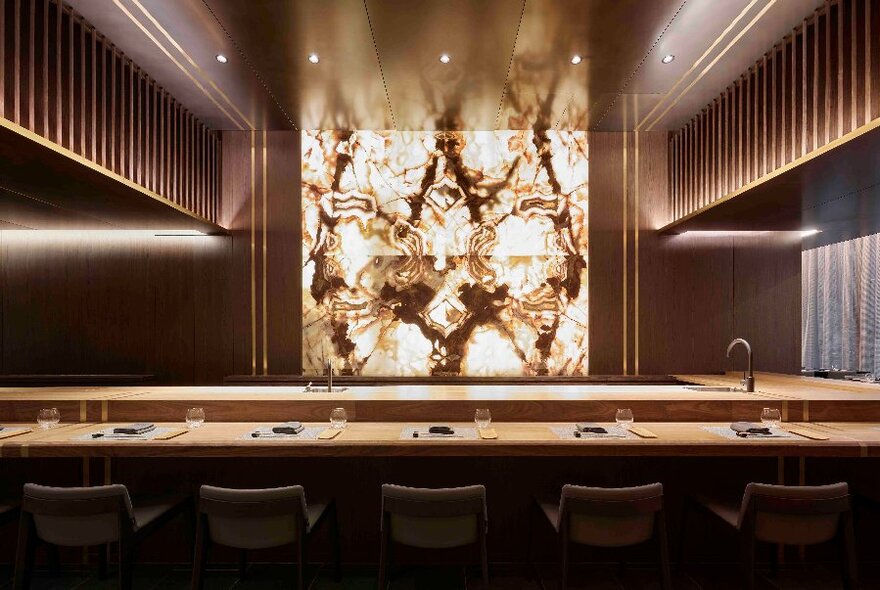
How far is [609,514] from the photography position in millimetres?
2254

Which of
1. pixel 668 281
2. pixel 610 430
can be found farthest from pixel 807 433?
pixel 668 281

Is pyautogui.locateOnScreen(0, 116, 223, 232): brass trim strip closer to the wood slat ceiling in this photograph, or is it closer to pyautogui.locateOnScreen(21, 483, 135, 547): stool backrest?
the wood slat ceiling

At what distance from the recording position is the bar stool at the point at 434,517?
7.28 feet

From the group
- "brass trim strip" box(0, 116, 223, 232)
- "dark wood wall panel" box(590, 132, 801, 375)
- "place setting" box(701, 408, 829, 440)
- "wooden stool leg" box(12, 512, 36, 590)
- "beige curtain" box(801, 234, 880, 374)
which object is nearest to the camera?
"wooden stool leg" box(12, 512, 36, 590)

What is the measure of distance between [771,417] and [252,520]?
9.78 ft

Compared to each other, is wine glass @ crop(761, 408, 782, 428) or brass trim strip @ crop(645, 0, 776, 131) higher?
brass trim strip @ crop(645, 0, 776, 131)

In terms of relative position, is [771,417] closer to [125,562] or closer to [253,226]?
[125,562]

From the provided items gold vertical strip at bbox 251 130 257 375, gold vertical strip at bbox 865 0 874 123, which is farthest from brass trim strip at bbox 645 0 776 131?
gold vertical strip at bbox 251 130 257 375

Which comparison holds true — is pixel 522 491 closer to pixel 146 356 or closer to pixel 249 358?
pixel 249 358

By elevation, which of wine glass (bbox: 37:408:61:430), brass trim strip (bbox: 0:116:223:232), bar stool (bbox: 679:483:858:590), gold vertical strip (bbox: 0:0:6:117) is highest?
gold vertical strip (bbox: 0:0:6:117)

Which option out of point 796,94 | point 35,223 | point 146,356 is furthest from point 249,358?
point 796,94

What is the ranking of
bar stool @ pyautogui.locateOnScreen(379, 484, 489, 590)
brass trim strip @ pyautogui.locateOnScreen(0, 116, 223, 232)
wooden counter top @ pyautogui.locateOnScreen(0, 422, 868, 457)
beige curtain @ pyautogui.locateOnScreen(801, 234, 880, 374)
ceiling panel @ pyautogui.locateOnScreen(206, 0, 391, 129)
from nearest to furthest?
bar stool @ pyautogui.locateOnScreen(379, 484, 489, 590), brass trim strip @ pyautogui.locateOnScreen(0, 116, 223, 232), wooden counter top @ pyautogui.locateOnScreen(0, 422, 868, 457), ceiling panel @ pyautogui.locateOnScreen(206, 0, 391, 129), beige curtain @ pyautogui.locateOnScreen(801, 234, 880, 374)

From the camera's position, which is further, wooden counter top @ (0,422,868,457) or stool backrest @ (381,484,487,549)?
wooden counter top @ (0,422,868,457)

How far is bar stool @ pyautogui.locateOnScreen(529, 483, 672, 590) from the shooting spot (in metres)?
2.25
